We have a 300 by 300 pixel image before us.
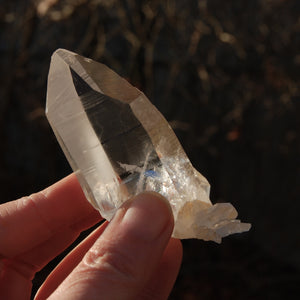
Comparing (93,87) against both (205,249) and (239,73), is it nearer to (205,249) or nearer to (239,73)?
(239,73)

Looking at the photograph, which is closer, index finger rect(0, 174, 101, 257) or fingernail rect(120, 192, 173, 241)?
fingernail rect(120, 192, 173, 241)

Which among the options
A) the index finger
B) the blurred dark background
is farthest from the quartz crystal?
the blurred dark background

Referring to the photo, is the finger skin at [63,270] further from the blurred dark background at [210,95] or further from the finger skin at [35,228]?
the blurred dark background at [210,95]

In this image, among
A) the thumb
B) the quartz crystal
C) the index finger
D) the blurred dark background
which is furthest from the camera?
the blurred dark background

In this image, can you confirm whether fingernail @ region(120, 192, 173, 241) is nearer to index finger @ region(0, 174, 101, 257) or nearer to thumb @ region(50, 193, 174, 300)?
thumb @ region(50, 193, 174, 300)

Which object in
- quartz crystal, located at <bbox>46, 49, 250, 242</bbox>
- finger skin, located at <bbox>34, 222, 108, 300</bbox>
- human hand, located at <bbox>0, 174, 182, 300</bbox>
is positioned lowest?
finger skin, located at <bbox>34, 222, 108, 300</bbox>

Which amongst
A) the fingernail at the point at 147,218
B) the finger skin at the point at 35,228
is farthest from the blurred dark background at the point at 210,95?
the fingernail at the point at 147,218
